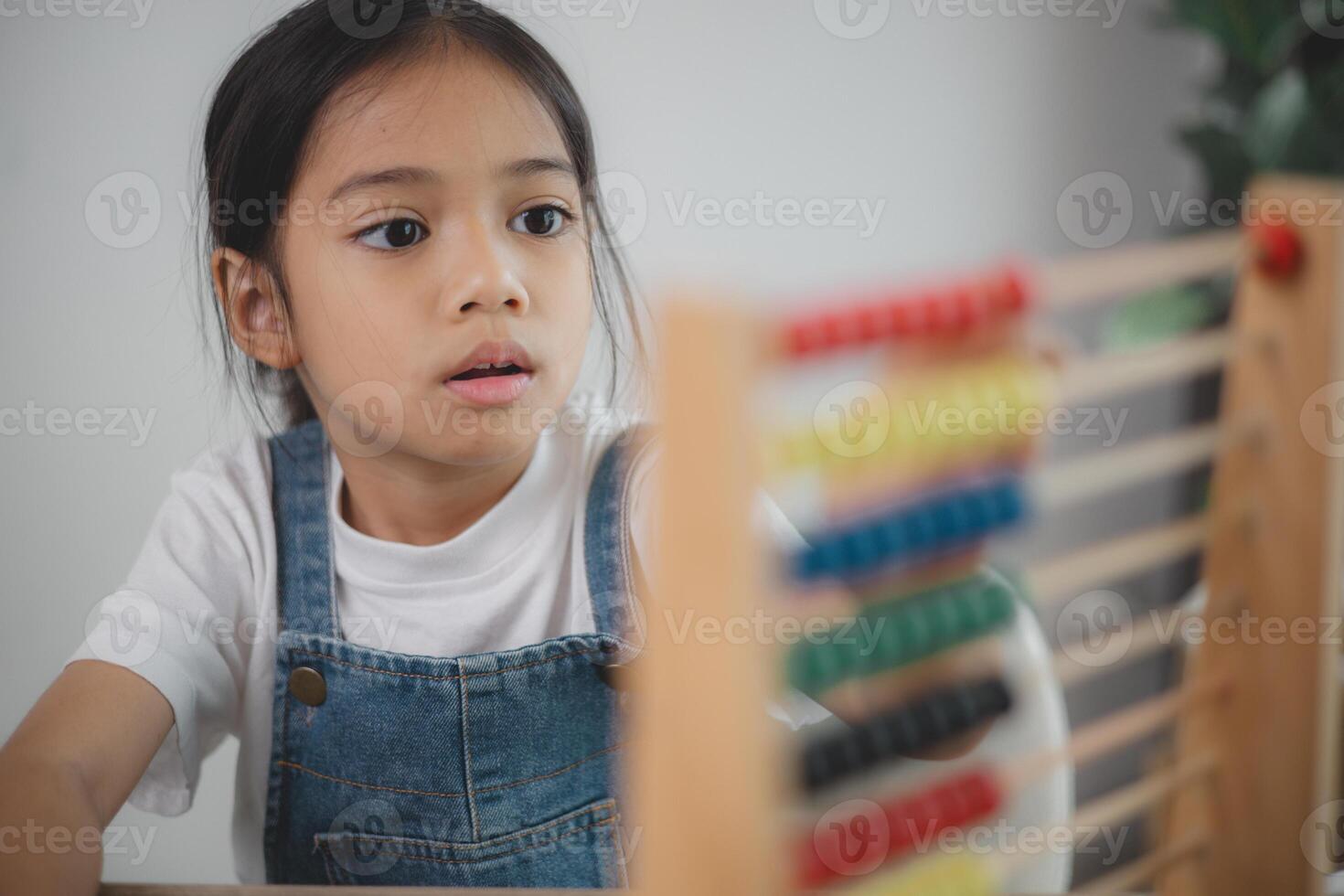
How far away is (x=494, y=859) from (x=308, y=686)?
0.58 ft

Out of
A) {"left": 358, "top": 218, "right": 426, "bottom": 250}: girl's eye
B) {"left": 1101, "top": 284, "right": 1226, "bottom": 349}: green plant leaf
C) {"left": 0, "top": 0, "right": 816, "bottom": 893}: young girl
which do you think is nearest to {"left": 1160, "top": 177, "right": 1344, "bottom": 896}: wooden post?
{"left": 0, "top": 0, "right": 816, "bottom": 893}: young girl

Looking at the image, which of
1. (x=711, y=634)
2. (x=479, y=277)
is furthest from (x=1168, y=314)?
(x=711, y=634)

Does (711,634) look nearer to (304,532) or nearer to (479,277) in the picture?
(479,277)

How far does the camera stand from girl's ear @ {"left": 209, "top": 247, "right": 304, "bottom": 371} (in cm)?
81

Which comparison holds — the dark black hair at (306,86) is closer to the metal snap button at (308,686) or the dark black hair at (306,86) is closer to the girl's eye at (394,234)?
the girl's eye at (394,234)

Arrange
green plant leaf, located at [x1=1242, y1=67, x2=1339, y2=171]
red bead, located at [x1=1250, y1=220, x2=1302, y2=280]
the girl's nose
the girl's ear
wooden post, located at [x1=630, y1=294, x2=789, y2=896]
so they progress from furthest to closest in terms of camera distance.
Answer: green plant leaf, located at [x1=1242, y1=67, x2=1339, y2=171]
the girl's ear
the girl's nose
red bead, located at [x1=1250, y1=220, x2=1302, y2=280]
wooden post, located at [x1=630, y1=294, x2=789, y2=896]

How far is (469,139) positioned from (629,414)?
0.88 feet

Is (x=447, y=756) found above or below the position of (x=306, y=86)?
below

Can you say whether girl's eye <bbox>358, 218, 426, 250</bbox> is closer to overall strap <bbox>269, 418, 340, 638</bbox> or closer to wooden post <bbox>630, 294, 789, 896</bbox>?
overall strap <bbox>269, 418, 340, 638</bbox>

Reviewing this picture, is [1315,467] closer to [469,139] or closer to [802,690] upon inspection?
[802,690]

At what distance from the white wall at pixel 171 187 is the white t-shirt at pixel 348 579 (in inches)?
4.6

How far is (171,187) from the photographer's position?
89 cm

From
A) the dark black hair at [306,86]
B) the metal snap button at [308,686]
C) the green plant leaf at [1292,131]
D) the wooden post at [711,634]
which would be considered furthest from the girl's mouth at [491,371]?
the green plant leaf at [1292,131]

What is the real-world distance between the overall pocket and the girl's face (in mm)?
266
